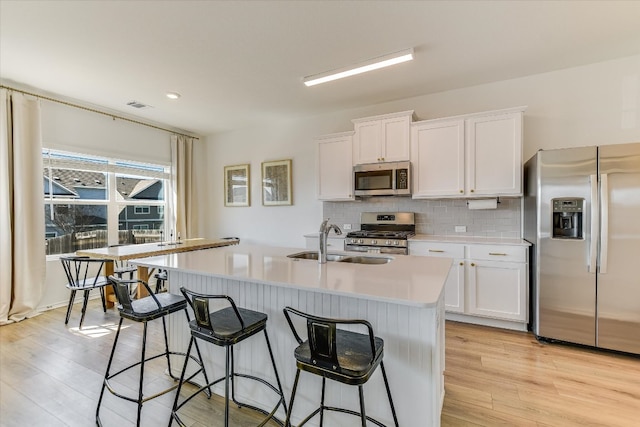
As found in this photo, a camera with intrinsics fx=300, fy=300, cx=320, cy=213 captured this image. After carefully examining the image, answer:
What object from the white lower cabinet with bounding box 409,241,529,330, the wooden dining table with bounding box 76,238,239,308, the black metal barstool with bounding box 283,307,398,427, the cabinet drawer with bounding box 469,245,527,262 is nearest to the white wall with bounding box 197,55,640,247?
the cabinet drawer with bounding box 469,245,527,262

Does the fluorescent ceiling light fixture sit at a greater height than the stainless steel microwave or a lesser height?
greater

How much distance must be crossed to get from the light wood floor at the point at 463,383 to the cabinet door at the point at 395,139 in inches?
81.7

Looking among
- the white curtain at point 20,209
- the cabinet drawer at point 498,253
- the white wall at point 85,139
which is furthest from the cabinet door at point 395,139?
the white curtain at point 20,209

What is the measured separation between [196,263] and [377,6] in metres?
2.20

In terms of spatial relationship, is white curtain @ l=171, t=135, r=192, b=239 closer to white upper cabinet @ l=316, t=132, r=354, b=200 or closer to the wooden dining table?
the wooden dining table

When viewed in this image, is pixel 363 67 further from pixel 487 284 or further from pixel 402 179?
pixel 487 284

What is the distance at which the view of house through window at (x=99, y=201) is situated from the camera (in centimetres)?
391

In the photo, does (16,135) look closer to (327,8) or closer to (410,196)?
(327,8)

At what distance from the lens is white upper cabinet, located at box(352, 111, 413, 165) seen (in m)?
3.67

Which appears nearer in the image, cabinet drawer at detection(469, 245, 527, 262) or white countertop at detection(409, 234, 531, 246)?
cabinet drawer at detection(469, 245, 527, 262)

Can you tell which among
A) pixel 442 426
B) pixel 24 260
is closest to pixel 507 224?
pixel 442 426

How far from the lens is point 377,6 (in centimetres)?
215

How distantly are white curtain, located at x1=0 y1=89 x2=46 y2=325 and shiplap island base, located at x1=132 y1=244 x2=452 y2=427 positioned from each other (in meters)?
2.58

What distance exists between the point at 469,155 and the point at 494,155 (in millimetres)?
243
